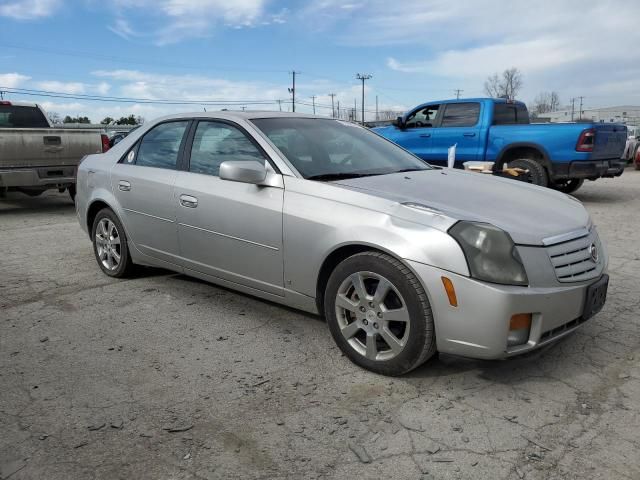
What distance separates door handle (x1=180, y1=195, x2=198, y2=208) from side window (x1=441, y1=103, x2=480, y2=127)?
25.5ft

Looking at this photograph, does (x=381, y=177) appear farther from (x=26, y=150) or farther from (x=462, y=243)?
(x=26, y=150)

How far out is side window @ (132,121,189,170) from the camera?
459 cm

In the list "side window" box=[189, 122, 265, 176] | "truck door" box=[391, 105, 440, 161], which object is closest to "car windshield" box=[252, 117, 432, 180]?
"side window" box=[189, 122, 265, 176]

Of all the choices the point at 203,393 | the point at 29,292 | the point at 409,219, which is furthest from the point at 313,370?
the point at 29,292

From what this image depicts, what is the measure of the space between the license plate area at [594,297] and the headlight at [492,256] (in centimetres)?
53

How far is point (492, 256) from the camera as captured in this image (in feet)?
9.32

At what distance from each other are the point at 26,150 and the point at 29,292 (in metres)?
5.22

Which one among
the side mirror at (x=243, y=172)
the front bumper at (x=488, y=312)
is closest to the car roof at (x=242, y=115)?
the side mirror at (x=243, y=172)

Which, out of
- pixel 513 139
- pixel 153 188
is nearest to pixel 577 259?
pixel 153 188

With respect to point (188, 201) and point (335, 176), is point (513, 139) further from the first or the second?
point (188, 201)

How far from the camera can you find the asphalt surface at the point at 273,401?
2.44 metres

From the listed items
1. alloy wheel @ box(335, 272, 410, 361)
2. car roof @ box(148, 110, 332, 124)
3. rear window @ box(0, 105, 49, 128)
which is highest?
rear window @ box(0, 105, 49, 128)

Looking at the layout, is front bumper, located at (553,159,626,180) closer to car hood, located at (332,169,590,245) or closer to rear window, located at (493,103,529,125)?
rear window, located at (493,103,529,125)

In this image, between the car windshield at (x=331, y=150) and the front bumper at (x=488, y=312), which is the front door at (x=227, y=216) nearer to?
the car windshield at (x=331, y=150)
